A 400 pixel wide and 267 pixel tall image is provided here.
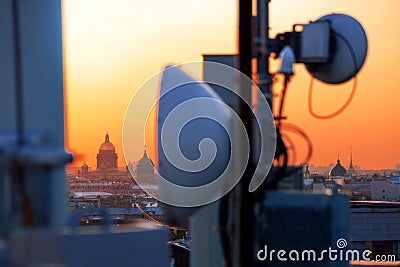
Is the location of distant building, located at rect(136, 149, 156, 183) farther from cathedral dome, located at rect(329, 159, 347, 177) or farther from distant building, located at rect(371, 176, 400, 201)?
distant building, located at rect(371, 176, 400, 201)

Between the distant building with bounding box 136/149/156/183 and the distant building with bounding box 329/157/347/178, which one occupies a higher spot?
the distant building with bounding box 136/149/156/183

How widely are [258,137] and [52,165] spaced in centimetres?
285

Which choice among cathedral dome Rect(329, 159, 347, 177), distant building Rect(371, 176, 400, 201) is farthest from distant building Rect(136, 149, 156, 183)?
distant building Rect(371, 176, 400, 201)

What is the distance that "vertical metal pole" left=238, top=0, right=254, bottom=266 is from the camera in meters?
7.10

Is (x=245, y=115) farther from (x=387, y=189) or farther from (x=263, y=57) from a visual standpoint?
(x=387, y=189)

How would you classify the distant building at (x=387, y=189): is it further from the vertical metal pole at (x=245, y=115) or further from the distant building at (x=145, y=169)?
the vertical metal pole at (x=245, y=115)

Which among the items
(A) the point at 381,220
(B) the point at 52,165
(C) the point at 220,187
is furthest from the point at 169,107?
(A) the point at 381,220

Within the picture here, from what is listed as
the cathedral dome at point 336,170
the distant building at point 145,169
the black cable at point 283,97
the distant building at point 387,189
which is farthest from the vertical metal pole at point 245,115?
the distant building at point 387,189

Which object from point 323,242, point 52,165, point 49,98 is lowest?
point 323,242

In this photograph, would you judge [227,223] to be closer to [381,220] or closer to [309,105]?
[309,105]

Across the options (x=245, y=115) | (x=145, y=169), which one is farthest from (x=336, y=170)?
(x=245, y=115)

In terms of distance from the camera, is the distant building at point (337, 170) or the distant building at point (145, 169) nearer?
the distant building at point (145, 169)

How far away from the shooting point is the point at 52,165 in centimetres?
520

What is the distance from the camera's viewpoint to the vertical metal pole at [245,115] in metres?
7.10
